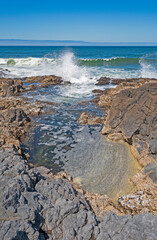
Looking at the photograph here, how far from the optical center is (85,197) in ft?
18.4

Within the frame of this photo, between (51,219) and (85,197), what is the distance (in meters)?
1.75

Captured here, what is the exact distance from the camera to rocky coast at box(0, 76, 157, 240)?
11.9 ft

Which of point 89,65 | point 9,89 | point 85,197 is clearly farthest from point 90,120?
point 89,65

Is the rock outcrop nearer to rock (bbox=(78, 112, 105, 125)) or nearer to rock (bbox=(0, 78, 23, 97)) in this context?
rock (bbox=(78, 112, 105, 125))

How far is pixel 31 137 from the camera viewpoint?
9.97 meters

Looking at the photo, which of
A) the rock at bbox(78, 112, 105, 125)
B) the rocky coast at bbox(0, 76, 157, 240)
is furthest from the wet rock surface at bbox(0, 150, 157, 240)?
the rock at bbox(78, 112, 105, 125)

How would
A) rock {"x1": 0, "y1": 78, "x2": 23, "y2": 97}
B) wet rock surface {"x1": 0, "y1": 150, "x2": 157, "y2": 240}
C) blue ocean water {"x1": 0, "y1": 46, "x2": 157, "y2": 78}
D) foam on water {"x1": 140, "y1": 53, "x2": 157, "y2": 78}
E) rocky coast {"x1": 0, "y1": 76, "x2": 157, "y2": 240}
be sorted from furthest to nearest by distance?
blue ocean water {"x1": 0, "y1": 46, "x2": 157, "y2": 78} < foam on water {"x1": 140, "y1": 53, "x2": 157, "y2": 78} < rock {"x1": 0, "y1": 78, "x2": 23, "y2": 97} < rocky coast {"x1": 0, "y1": 76, "x2": 157, "y2": 240} < wet rock surface {"x1": 0, "y1": 150, "x2": 157, "y2": 240}

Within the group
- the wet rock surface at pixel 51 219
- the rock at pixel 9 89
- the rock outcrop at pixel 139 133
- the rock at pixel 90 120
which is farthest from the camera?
the rock at pixel 9 89

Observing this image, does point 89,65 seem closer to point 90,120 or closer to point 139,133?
point 90,120

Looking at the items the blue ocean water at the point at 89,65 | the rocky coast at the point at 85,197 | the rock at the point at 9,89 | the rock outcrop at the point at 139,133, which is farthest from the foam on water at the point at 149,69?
the rocky coast at the point at 85,197

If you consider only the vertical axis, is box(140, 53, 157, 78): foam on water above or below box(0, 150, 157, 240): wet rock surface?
above

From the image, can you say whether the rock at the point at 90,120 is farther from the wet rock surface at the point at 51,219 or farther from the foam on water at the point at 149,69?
the foam on water at the point at 149,69

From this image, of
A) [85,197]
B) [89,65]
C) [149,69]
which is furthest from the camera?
[89,65]

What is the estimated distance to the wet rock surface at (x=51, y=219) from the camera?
348 cm
